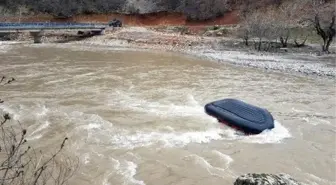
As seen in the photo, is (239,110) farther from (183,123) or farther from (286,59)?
(286,59)

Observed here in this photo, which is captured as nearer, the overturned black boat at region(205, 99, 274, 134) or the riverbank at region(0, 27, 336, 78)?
the overturned black boat at region(205, 99, 274, 134)

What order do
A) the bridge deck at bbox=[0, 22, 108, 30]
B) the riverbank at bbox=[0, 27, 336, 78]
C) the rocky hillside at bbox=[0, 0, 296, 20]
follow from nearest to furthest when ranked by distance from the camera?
the riverbank at bbox=[0, 27, 336, 78], the bridge deck at bbox=[0, 22, 108, 30], the rocky hillside at bbox=[0, 0, 296, 20]

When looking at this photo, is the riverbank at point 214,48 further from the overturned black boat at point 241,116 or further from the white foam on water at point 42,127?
the white foam on water at point 42,127

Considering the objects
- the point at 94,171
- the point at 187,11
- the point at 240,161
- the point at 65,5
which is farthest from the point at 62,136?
the point at 65,5

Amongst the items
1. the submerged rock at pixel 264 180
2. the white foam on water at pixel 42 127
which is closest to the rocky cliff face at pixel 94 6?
the white foam on water at pixel 42 127

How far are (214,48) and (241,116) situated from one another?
83.6ft

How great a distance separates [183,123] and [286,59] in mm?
19621

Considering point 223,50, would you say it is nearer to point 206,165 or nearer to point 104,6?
point 206,165

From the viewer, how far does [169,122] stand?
14.1 meters

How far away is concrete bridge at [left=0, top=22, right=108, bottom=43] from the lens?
42.5 meters

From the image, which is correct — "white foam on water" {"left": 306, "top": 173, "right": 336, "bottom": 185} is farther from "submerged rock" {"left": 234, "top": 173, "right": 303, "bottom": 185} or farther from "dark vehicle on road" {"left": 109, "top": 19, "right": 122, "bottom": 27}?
"dark vehicle on road" {"left": 109, "top": 19, "right": 122, "bottom": 27}

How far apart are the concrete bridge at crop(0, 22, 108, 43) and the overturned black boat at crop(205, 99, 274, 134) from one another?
111ft

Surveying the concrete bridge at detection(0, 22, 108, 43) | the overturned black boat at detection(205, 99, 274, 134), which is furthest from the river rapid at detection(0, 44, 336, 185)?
the concrete bridge at detection(0, 22, 108, 43)

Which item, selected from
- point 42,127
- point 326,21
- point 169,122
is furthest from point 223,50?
point 42,127
